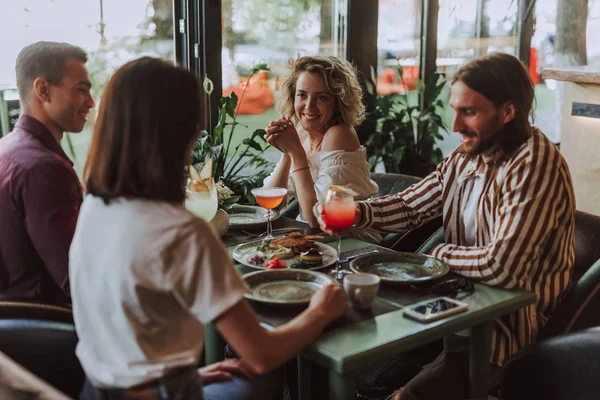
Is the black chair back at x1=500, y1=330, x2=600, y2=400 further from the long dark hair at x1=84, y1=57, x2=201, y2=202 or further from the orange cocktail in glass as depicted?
the long dark hair at x1=84, y1=57, x2=201, y2=202

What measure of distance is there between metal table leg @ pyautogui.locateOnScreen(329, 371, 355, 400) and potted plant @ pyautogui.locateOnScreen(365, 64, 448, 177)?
10.3 ft

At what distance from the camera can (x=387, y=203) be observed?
2.38 m

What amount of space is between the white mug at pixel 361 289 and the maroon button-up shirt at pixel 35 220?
0.76 metres

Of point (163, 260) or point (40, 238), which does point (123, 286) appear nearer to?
point (163, 260)

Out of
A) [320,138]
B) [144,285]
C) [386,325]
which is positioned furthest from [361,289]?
[320,138]

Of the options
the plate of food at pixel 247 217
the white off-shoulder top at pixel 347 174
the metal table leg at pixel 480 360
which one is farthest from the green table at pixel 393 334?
the white off-shoulder top at pixel 347 174

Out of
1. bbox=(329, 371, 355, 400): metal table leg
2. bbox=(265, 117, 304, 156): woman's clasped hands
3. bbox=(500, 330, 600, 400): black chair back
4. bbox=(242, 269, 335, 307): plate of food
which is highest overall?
bbox=(265, 117, 304, 156): woman's clasped hands

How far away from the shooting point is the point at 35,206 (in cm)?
183

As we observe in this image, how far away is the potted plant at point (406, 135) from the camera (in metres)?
4.60

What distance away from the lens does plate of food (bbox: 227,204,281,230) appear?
2.51 m

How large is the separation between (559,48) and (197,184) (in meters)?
4.08

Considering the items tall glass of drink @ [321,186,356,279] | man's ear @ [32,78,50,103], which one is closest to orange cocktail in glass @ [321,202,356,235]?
tall glass of drink @ [321,186,356,279]

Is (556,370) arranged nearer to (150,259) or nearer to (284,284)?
(284,284)

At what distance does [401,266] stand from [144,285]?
3.06 ft
